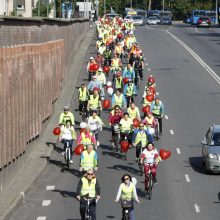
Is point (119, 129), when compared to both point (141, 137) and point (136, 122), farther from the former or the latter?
point (141, 137)

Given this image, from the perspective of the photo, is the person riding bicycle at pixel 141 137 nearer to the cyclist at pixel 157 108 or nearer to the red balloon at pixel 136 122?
the red balloon at pixel 136 122

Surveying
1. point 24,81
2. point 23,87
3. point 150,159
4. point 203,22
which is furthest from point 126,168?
point 203,22

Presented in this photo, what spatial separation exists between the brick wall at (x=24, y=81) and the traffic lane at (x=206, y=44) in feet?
75.3

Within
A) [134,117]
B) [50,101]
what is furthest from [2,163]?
[50,101]

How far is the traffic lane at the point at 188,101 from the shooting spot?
26688 mm

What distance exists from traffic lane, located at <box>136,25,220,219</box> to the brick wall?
203 inches

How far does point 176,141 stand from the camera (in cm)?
3322

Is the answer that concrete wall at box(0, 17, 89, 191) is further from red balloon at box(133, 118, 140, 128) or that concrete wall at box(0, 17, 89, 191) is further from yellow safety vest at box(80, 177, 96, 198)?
yellow safety vest at box(80, 177, 96, 198)

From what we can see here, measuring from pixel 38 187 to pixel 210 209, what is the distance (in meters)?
5.44

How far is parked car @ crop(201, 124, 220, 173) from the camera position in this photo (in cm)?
2634

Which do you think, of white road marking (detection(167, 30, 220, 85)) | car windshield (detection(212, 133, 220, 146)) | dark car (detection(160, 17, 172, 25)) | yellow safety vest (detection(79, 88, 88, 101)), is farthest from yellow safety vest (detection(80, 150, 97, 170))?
dark car (detection(160, 17, 172, 25))

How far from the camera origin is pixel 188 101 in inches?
1732

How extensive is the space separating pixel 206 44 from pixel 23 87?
55873 mm

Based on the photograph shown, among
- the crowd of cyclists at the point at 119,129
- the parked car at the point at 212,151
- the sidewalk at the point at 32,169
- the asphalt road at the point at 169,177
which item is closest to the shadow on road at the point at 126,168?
the asphalt road at the point at 169,177
